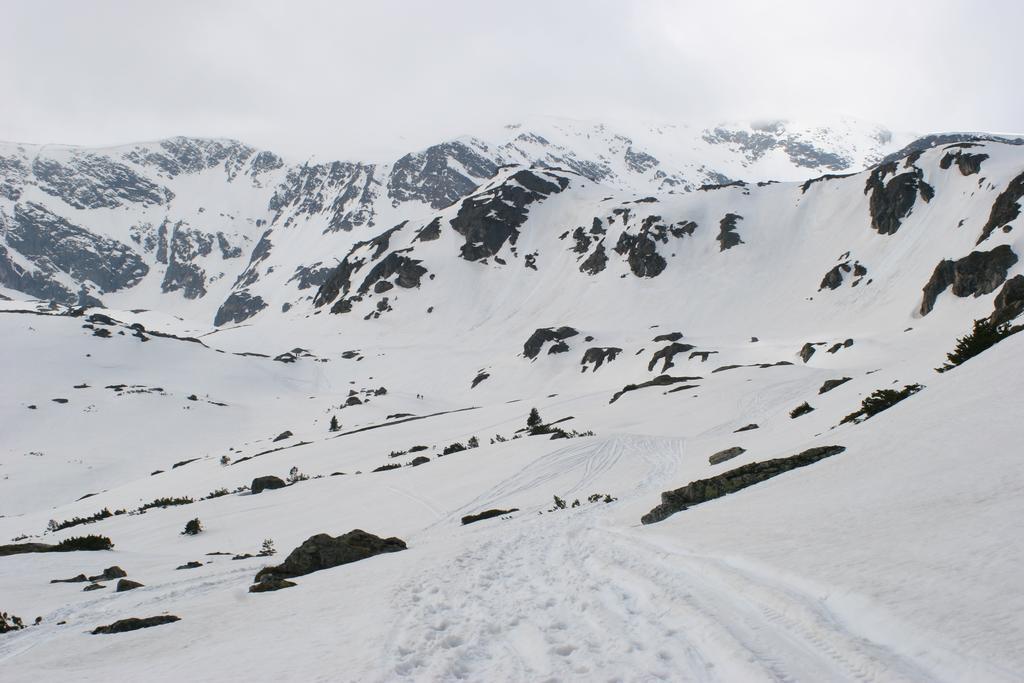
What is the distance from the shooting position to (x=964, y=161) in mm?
71438

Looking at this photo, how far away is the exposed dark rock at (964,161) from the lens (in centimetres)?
6944

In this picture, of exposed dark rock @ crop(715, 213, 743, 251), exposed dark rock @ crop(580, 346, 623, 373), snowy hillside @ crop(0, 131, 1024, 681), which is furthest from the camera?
exposed dark rock @ crop(715, 213, 743, 251)

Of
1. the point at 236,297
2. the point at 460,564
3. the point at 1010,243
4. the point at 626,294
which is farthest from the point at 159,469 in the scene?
the point at 236,297

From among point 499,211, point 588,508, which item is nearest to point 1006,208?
point 588,508

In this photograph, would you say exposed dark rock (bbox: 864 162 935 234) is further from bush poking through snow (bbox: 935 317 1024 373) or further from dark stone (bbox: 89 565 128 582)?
dark stone (bbox: 89 565 128 582)

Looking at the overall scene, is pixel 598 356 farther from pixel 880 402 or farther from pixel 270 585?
pixel 270 585

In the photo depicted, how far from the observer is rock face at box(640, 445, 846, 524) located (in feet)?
33.7

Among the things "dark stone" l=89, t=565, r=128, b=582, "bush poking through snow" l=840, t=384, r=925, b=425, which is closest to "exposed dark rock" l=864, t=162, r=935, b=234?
"bush poking through snow" l=840, t=384, r=925, b=425

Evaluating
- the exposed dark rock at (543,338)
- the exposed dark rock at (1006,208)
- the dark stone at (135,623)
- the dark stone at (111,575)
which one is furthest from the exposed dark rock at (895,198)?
the dark stone at (135,623)

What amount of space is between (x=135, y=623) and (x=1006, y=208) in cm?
7137

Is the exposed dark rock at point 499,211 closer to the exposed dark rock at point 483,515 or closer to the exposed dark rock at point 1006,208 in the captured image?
the exposed dark rock at point 1006,208

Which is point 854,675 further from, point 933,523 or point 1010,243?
point 1010,243

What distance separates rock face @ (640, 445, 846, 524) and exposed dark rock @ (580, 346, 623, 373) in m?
52.7

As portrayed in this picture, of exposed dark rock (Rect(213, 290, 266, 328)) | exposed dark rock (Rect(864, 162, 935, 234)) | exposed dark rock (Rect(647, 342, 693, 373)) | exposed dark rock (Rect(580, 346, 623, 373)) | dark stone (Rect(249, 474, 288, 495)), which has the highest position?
exposed dark rock (Rect(213, 290, 266, 328))
